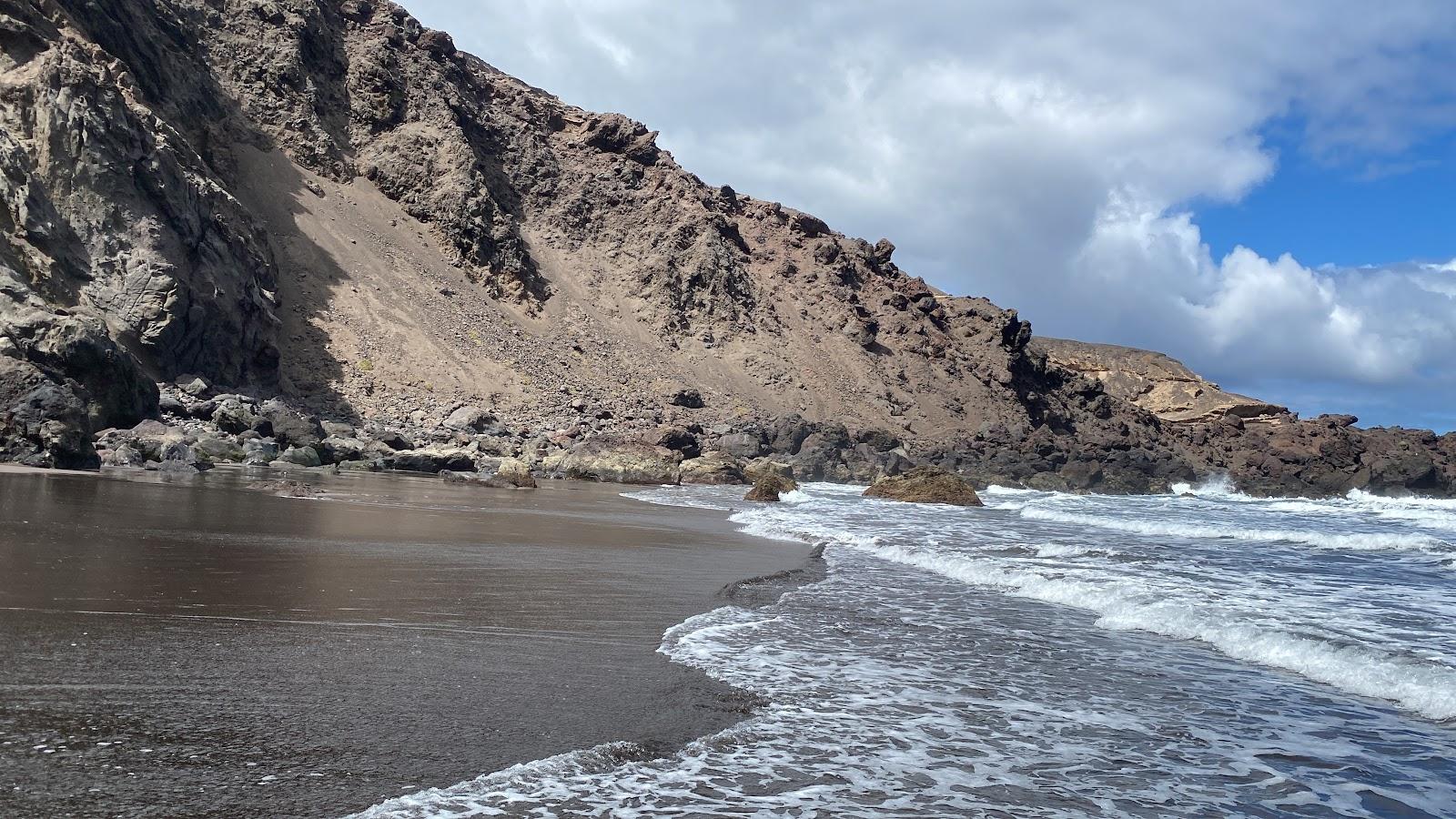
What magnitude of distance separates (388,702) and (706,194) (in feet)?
226

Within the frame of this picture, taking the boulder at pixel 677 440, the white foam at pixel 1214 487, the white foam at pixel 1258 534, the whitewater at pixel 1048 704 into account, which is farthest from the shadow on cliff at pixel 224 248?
the white foam at pixel 1214 487

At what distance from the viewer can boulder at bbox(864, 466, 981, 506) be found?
26.0 meters

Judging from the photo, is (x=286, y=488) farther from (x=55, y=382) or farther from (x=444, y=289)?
(x=444, y=289)

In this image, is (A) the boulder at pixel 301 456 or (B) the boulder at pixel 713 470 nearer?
(A) the boulder at pixel 301 456

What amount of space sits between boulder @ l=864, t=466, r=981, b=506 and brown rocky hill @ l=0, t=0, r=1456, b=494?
14004 mm

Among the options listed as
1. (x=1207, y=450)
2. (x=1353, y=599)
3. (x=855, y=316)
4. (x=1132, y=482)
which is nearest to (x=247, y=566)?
(x=1353, y=599)

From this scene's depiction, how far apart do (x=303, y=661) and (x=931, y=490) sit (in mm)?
22698

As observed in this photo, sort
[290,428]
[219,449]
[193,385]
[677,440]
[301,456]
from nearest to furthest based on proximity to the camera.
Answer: [219,449] < [301,456] < [290,428] < [193,385] < [677,440]

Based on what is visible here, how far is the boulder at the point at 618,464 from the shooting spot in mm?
33625

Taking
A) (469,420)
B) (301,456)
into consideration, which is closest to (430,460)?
(301,456)

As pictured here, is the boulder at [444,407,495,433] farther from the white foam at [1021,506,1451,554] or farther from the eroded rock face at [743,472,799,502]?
the white foam at [1021,506,1451,554]

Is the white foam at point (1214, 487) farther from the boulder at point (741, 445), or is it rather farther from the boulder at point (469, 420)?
the boulder at point (469, 420)

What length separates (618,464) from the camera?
34.2 meters

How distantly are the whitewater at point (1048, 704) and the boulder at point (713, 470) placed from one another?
23.3 m
